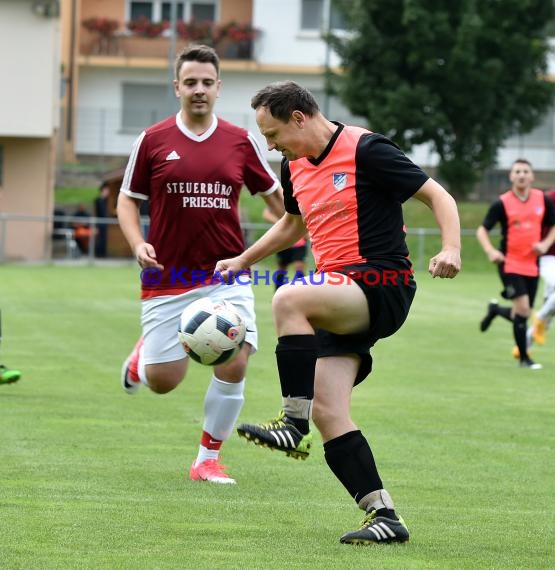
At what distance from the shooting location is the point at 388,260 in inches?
231

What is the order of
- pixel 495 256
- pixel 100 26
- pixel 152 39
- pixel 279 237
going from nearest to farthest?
pixel 279 237
pixel 495 256
pixel 100 26
pixel 152 39

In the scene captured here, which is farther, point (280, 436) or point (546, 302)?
point (546, 302)

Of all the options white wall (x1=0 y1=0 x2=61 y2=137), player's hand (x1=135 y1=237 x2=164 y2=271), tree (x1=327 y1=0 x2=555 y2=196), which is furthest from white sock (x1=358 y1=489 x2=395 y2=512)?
tree (x1=327 y1=0 x2=555 y2=196)

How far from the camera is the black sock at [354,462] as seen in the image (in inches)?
228

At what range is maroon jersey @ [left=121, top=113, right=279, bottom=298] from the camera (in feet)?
25.6

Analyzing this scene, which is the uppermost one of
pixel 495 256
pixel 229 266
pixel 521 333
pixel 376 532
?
pixel 229 266

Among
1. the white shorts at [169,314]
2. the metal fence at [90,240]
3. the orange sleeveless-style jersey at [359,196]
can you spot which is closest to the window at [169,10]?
the metal fence at [90,240]

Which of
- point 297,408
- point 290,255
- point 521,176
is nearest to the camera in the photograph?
point 297,408

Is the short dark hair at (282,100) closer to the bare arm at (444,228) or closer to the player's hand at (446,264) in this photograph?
the bare arm at (444,228)

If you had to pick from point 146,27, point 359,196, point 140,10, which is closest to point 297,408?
point 359,196

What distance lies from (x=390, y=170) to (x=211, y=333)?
140 cm

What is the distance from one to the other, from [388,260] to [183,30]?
44166mm

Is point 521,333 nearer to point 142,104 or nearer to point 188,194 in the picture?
point 188,194

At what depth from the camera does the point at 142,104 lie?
51094 mm
